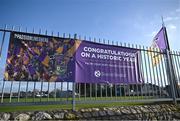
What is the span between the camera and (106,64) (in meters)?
4.93

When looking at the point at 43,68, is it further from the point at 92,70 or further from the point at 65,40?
the point at 92,70

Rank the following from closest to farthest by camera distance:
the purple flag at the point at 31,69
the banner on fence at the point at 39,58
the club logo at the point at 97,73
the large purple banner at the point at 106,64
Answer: the banner on fence at the point at 39,58 < the purple flag at the point at 31,69 < the large purple banner at the point at 106,64 < the club logo at the point at 97,73

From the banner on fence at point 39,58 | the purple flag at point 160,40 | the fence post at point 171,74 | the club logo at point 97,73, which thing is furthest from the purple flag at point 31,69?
the purple flag at point 160,40

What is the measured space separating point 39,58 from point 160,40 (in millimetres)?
5522

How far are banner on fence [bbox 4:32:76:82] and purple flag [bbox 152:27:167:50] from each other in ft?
13.9

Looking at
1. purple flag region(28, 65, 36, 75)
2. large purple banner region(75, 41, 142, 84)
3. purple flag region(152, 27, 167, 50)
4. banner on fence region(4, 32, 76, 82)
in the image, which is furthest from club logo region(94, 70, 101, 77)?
purple flag region(152, 27, 167, 50)

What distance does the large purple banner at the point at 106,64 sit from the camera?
180 inches

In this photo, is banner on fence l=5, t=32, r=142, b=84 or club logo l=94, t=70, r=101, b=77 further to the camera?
club logo l=94, t=70, r=101, b=77

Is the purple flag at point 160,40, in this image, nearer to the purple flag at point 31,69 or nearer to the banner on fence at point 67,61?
the banner on fence at point 67,61

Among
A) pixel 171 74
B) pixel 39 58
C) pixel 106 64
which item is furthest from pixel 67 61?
pixel 171 74

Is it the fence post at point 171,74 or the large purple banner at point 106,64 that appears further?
the fence post at point 171,74

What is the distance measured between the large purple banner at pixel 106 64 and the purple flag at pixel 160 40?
5.74ft

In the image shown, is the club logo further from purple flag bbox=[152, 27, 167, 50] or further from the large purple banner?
purple flag bbox=[152, 27, 167, 50]

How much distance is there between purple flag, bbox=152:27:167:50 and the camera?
661cm
